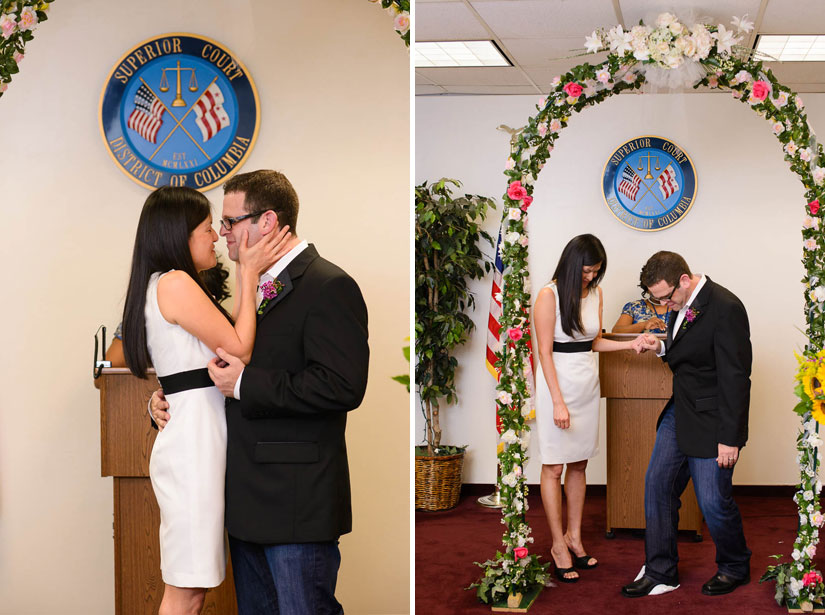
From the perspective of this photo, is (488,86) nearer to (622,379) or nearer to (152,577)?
(622,379)

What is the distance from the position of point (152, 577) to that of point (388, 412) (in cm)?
115

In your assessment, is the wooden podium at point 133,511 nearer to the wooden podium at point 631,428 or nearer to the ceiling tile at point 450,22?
the ceiling tile at point 450,22

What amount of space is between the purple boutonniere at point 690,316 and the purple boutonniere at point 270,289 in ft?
5.90

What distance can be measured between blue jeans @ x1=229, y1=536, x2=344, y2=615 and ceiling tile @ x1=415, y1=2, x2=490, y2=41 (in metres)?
2.18

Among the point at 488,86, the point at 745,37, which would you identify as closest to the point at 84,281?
the point at 488,86

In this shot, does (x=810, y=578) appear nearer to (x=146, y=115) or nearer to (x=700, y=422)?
(x=700, y=422)

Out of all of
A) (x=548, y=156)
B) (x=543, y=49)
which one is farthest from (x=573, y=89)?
(x=543, y=49)

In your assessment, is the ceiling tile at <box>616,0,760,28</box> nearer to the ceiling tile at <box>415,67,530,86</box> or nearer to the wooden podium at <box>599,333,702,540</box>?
the ceiling tile at <box>415,67,530,86</box>

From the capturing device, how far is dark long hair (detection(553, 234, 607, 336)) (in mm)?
3189

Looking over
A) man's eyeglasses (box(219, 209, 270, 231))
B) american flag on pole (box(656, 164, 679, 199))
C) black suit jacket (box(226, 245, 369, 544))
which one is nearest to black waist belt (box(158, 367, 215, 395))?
black suit jacket (box(226, 245, 369, 544))

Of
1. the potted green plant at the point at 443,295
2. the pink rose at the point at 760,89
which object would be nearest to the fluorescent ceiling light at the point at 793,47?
the pink rose at the point at 760,89

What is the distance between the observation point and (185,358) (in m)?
2.00

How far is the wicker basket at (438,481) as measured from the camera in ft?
8.75

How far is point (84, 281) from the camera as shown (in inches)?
129
